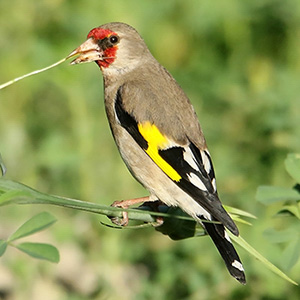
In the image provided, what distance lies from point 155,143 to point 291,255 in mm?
1167

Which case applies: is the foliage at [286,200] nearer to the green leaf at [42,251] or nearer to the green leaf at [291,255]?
the green leaf at [291,255]

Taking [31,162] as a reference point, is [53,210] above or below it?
below

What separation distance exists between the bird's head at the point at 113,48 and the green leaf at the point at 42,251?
235cm

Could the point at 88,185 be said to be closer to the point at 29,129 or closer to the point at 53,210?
the point at 53,210

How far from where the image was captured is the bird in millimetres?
3527

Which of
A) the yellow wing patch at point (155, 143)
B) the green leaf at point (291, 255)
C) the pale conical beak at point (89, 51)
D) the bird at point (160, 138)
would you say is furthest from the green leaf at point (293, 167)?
the pale conical beak at point (89, 51)

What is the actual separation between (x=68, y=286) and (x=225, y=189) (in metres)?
1.35

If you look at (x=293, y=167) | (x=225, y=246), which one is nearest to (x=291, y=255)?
(x=293, y=167)

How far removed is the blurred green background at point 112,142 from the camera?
4566 millimetres

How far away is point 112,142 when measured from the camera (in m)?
6.40

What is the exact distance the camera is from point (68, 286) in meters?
5.38

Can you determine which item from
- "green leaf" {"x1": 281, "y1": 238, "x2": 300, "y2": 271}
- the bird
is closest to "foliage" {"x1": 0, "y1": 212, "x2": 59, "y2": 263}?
"green leaf" {"x1": 281, "y1": 238, "x2": 300, "y2": 271}

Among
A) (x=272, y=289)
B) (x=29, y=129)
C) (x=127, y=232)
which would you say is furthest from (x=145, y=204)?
(x=29, y=129)

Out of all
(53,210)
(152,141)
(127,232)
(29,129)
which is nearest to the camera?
(152,141)
